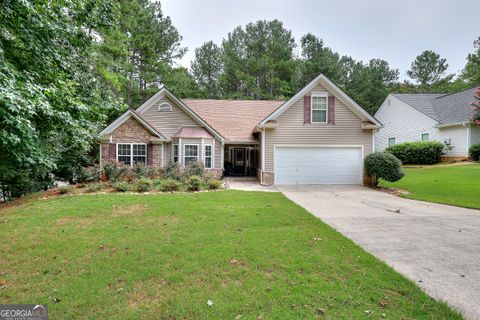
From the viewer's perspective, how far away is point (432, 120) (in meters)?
22.4

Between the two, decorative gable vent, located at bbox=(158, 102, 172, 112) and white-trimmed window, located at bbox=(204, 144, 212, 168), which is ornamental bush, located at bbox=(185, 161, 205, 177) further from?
decorative gable vent, located at bbox=(158, 102, 172, 112)

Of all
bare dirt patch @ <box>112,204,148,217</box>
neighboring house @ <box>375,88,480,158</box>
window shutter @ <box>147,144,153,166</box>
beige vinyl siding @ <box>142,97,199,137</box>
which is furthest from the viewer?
neighboring house @ <box>375,88,480,158</box>

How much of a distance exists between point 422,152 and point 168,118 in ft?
67.1

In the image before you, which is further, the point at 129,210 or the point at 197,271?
the point at 129,210

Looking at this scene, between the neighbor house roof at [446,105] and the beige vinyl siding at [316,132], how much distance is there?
1115 cm

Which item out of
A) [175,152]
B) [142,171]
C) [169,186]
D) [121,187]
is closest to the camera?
[121,187]

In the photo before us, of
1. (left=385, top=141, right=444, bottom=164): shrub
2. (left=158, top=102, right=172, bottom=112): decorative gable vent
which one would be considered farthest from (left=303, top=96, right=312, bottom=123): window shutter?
(left=385, top=141, right=444, bottom=164): shrub

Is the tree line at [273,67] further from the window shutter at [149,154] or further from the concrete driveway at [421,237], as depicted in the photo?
the concrete driveway at [421,237]

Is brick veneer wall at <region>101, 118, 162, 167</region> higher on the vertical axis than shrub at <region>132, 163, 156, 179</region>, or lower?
higher

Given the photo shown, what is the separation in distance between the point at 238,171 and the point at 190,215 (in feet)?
43.1

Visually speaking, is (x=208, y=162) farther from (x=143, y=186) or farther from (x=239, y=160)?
(x=143, y=186)

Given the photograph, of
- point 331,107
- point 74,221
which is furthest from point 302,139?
point 74,221

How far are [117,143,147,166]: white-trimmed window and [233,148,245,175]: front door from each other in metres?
7.34

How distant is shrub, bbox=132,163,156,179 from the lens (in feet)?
45.1
